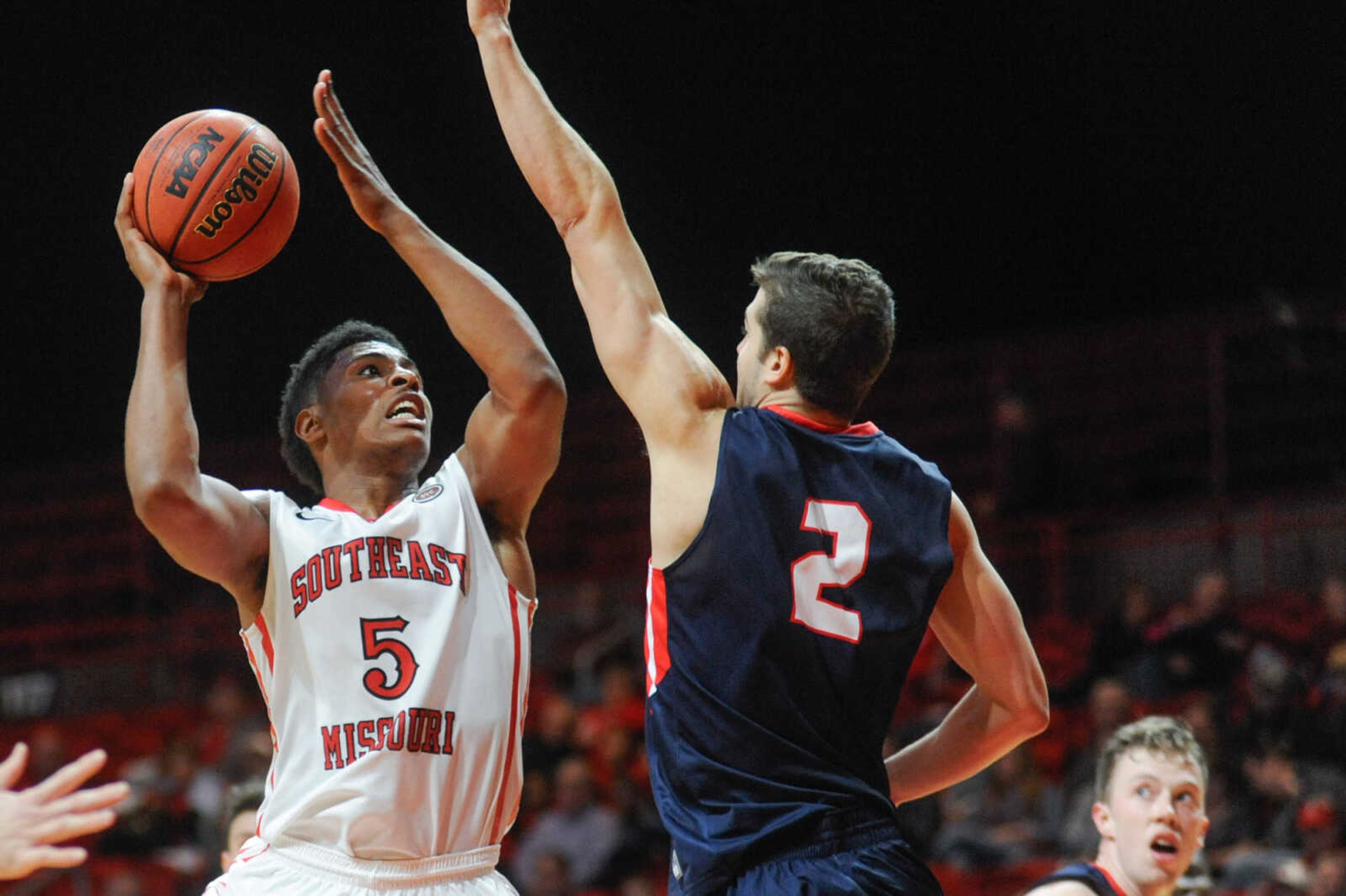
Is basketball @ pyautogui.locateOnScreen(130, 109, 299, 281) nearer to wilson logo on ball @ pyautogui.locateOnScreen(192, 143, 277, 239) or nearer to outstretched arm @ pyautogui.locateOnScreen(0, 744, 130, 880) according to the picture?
wilson logo on ball @ pyautogui.locateOnScreen(192, 143, 277, 239)

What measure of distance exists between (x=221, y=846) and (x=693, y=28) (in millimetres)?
8686

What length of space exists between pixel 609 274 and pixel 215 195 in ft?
4.35

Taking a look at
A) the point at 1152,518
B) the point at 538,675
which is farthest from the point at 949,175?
the point at 538,675

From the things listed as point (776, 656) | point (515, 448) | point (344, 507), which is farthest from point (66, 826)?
point (515, 448)

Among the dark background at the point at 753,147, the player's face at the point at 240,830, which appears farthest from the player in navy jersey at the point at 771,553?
the dark background at the point at 753,147

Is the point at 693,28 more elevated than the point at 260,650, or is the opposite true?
the point at 693,28

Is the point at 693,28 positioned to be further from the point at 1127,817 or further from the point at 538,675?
the point at 1127,817

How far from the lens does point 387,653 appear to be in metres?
3.62

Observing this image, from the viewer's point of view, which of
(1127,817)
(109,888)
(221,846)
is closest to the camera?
(1127,817)

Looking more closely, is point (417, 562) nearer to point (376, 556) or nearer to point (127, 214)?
point (376, 556)

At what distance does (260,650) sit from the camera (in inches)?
148

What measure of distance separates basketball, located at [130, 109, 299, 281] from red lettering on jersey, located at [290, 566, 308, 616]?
81 cm

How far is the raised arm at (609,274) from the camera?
304 centimetres

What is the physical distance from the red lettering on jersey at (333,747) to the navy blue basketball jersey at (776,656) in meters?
0.84
